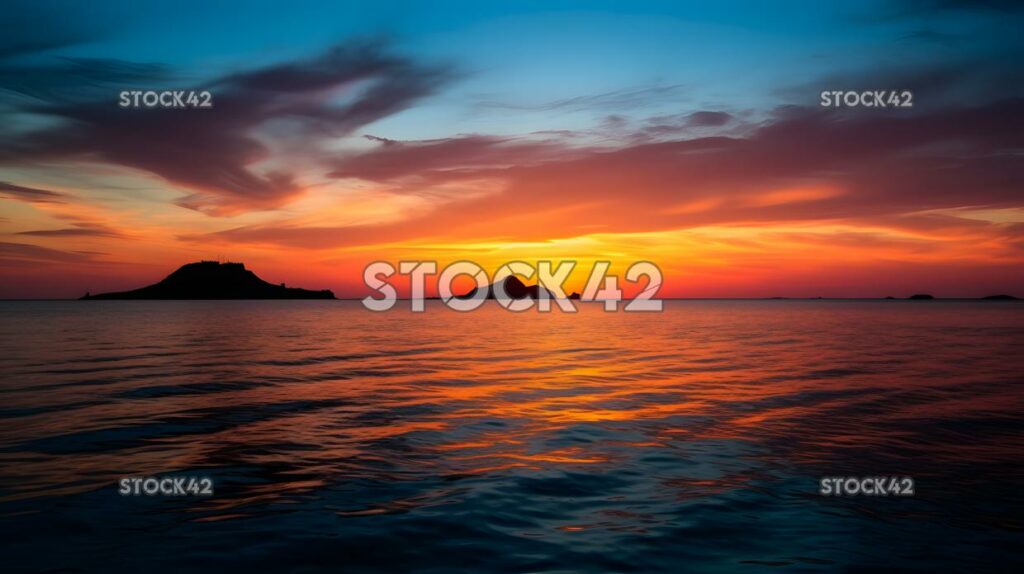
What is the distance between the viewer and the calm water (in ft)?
28.0

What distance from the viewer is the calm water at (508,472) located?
8539mm

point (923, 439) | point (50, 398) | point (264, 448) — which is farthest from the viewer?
point (50, 398)

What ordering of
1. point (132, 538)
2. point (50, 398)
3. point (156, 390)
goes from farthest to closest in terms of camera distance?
1. point (156, 390)
2. point (50, 398)
3. point (132, 538)

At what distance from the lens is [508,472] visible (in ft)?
41.0

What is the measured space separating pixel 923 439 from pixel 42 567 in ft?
63.3

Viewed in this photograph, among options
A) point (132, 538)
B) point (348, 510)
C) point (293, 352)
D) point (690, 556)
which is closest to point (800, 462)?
point (690, 556)

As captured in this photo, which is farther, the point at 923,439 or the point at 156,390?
the point at 156,390

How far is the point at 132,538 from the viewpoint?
905 cm

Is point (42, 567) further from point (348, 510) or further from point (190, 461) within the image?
point (190, 461)

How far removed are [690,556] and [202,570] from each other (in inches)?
273

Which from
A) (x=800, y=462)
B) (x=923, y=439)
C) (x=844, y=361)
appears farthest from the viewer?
(x=844, y=361)

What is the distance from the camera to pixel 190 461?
1331cm

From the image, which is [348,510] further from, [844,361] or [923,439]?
[844,361]

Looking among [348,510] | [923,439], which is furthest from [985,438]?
[348,510]
